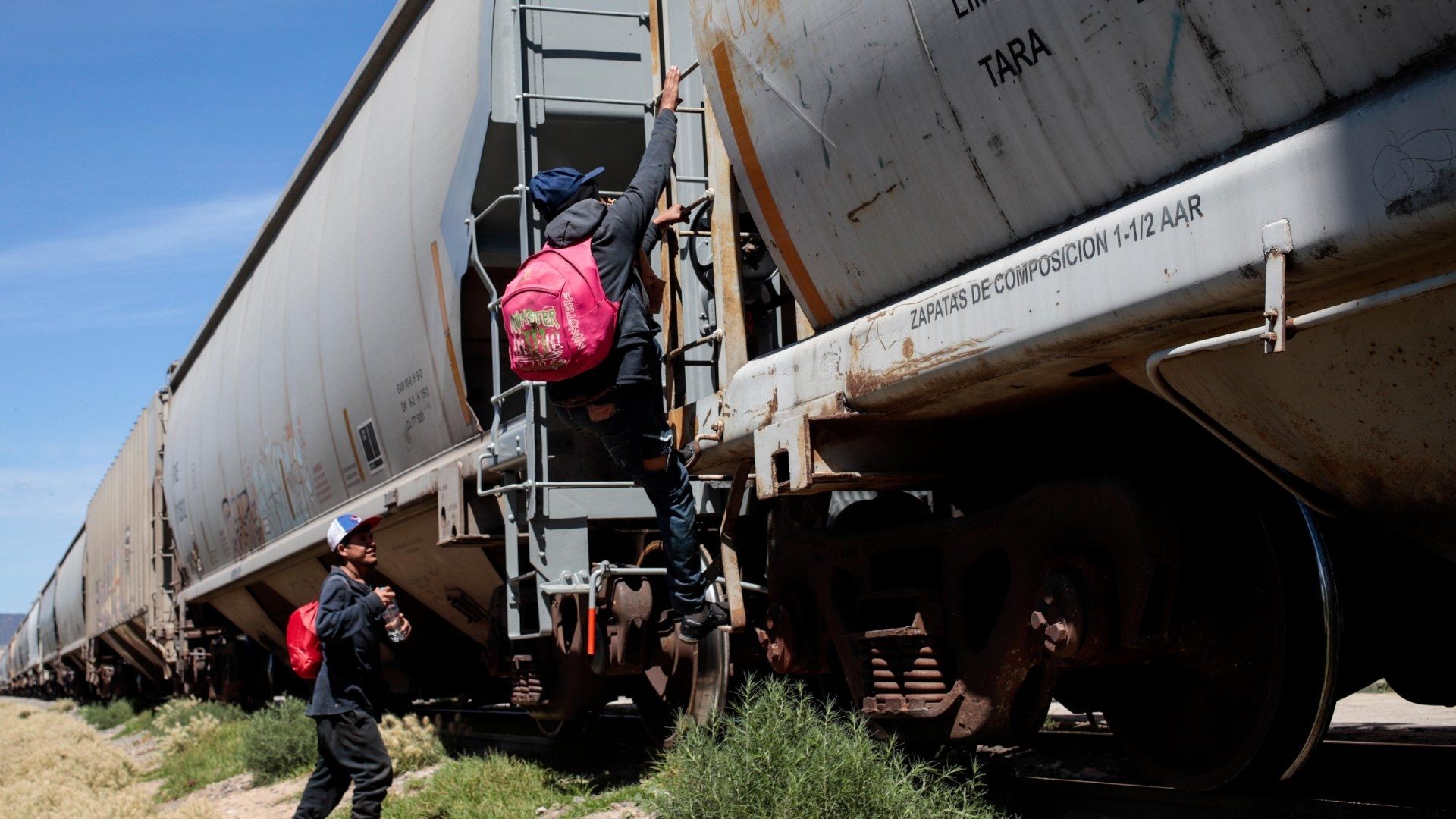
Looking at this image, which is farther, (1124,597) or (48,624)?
(48,624)

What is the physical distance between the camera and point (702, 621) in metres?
4.84

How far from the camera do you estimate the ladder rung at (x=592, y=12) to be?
6.61 metres

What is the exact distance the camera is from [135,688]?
2658 centimetres

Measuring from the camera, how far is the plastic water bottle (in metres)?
5.37

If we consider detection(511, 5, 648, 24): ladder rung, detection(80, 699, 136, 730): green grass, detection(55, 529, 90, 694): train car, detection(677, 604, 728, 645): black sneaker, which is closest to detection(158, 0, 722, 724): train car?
detection(511, 5, 648, 24): ladder rung

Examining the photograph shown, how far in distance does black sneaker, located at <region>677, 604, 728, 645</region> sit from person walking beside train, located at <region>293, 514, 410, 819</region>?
50.2 inches

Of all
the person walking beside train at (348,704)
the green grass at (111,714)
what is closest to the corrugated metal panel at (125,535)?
the green grass at (111,714)

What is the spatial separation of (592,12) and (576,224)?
2612 millimetres

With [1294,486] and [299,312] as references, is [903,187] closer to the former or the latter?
[1294,486]

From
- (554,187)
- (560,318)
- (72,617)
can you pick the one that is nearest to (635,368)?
(560,318)

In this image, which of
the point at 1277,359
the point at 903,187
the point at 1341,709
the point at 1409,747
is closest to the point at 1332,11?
the point at 1277,359

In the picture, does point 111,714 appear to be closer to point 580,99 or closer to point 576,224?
point 580,99

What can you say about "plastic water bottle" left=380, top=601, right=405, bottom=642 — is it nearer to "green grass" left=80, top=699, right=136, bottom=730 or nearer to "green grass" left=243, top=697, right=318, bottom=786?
"green grass" left=243, top=697, right=318, bottom=786

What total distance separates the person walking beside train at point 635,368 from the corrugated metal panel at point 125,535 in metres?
15.1
